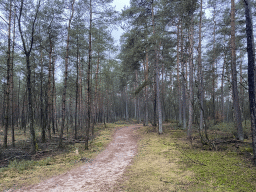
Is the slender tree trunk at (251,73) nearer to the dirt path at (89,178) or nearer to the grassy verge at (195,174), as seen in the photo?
the grassy verge at (195,174)

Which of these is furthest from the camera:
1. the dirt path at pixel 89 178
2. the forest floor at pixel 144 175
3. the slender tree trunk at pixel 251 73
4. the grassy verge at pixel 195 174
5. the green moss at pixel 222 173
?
the slender tree trunk at pixel 251 73

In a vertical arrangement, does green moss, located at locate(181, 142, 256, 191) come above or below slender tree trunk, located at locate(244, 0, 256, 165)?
below

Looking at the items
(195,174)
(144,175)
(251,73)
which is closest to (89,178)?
(144,175)

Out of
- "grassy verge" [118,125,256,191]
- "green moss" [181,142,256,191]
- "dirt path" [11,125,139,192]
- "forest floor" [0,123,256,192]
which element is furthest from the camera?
"dirt path" [11,125,139,192]

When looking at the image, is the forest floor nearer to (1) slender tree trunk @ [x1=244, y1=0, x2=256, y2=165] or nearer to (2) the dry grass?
A: (2) the dry grass

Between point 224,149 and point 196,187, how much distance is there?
4.47 meters

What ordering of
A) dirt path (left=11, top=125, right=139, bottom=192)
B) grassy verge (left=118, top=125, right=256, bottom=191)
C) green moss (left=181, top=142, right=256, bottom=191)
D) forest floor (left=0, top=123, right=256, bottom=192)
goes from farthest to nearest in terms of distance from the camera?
1. dirt path (left=11, top=125, right=139, bottom=192)
2. forest floor (left=0, top=123, right=256, bottom=192)
3. grassy verge (left=118, top=125, right=256, bottom=191)
4. green moss (left=181, top=142, right=256, bottom=191)

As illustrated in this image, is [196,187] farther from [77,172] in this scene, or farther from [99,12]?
[99,12]

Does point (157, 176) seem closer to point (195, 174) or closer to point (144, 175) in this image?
point (144, 175)

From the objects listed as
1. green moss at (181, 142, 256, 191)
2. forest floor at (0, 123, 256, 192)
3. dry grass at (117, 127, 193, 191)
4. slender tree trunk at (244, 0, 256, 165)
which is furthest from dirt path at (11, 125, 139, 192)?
slender tree trunk at (244, 0, 256, 165)

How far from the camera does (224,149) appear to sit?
23.9ft

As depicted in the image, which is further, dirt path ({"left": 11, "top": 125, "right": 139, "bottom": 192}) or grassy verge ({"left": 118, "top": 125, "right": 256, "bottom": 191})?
dirt path ({"left": 11, "top": 125, "right": 139, "bottom": 192})

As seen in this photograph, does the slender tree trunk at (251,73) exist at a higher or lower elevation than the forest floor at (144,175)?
higher

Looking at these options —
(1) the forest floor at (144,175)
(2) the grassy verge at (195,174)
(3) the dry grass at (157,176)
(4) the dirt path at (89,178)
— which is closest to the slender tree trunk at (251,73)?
(2) the grassy verge at (195,174)
